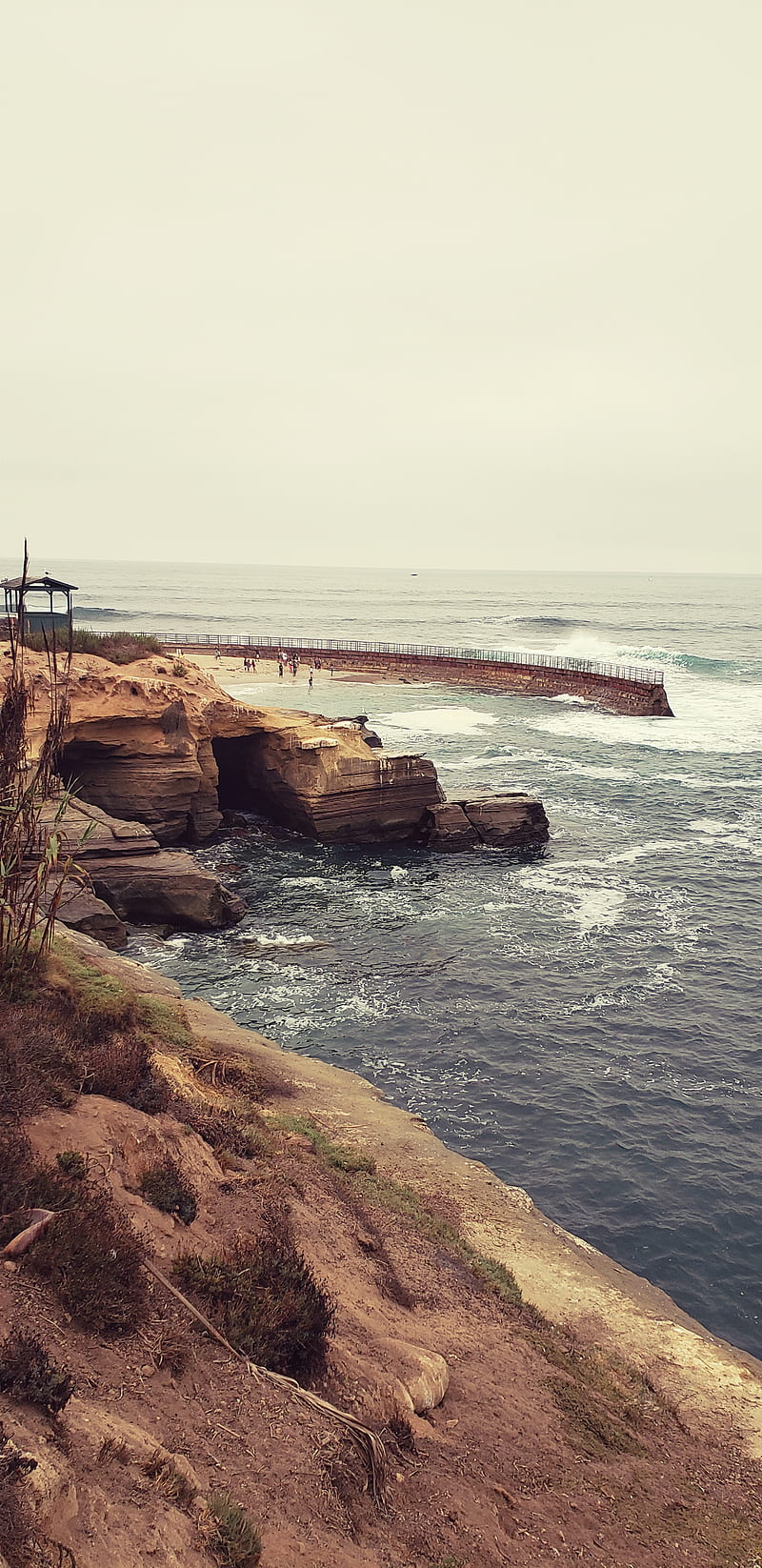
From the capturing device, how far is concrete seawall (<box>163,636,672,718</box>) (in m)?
76.2

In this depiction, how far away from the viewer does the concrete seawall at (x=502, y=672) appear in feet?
250

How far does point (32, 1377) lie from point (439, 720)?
2474 inches

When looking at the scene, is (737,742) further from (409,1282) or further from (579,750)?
(409,1282)

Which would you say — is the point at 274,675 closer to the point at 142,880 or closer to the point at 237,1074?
the point at 142,880

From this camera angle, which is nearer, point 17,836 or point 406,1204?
point 17,836

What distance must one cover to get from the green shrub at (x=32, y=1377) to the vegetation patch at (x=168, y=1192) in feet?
10.0

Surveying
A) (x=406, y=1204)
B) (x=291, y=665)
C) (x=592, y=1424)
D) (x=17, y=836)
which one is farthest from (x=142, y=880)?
(x=291, y=665)

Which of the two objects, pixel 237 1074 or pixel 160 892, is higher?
pixel 237 1074

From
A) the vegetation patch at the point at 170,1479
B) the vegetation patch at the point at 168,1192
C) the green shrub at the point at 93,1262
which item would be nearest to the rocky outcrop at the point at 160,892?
the vegetation patch at the point at 168,1192

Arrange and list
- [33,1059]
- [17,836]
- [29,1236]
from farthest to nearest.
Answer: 1. [17,836]
2. [33,1059]
3. [29,1236]

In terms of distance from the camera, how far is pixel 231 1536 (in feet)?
20.2

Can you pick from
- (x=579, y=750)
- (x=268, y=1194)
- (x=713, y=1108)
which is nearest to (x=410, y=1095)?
(x=713, y=1108)

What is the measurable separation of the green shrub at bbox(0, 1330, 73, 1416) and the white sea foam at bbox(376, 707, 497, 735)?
2211 inches


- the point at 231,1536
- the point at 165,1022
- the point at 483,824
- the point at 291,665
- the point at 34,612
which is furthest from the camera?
the point at 291,665
